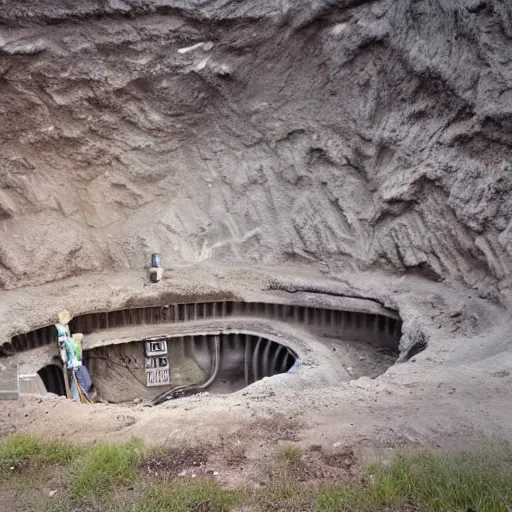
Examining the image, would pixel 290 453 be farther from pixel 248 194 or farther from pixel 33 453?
pixel 248 194

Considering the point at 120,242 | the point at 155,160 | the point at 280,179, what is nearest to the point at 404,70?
the point at 280,179

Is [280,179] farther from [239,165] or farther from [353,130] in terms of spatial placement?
[353,130]

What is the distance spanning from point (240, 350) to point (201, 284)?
2.27 metres

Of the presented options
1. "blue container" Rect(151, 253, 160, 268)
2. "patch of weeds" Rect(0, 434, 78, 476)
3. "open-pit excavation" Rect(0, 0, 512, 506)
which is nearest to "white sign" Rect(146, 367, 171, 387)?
"open-pit excavation" Rect(0, 0, 512, 506)

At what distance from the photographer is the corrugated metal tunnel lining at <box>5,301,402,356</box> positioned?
1436cm

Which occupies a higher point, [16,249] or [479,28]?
[479,28]

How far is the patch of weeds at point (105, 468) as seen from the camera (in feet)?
18.6

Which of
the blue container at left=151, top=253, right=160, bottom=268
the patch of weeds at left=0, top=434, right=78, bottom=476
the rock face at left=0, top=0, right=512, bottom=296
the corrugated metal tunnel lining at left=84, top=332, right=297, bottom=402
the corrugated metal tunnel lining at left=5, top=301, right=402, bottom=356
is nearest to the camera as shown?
the patch of weeds at left=0, top=434, right=78, bottom=476

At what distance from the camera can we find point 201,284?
15875mm

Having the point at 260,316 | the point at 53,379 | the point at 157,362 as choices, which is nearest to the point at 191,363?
the point at 157,362

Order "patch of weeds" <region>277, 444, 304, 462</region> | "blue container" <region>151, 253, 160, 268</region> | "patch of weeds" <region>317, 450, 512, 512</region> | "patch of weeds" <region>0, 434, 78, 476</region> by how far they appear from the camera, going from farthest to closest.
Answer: "blue container" <region>151, 253, 160, 268</region> < "patch of weeds" <region>0, 434, 78, 476</region> < "patch of weeds" <region>277, 444, 304, 462</region> < "patch of weeds" <region>317, 450, 512, 512</region>

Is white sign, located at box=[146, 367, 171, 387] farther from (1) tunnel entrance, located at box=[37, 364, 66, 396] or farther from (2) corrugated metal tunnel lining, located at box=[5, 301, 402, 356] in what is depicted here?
(1) tunnel entrance, located at box=[37, 364, 66, 396]

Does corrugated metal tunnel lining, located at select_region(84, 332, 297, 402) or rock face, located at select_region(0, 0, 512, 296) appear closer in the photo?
rock face, located at select_region(0, 0, 512, 296)

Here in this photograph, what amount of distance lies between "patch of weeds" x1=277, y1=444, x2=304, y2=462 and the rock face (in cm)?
823
